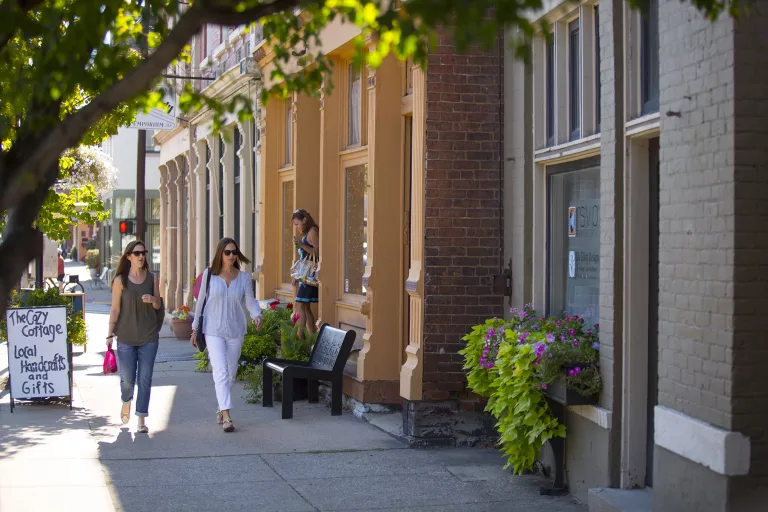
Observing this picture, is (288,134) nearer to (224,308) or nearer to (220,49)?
(220,49)

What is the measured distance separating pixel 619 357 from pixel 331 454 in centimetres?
293

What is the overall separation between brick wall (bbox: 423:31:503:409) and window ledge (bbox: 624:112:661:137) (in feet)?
8.07

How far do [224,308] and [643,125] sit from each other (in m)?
4.74

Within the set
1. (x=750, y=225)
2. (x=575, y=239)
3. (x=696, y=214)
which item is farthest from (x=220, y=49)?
(x=750, y=225)

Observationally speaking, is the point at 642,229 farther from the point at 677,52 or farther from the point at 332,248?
the point at 332,248

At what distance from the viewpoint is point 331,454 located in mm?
9047

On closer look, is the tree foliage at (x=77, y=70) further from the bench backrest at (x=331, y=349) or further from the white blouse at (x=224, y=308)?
the bench backrest at (x=331, y=349)

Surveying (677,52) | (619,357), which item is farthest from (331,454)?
(677,52)

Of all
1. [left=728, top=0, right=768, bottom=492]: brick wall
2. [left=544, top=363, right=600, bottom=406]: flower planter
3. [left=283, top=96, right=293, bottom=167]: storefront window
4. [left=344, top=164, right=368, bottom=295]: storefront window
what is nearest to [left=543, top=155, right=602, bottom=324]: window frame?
[left=544, top=363, right=600, bottom=406]: flower planter

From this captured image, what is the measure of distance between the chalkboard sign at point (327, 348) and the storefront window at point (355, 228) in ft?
2.74

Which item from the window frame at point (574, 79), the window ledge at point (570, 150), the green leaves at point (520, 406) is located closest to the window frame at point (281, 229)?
the window ledge at point (570, 150)

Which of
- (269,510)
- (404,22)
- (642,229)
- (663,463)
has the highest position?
(404,22)

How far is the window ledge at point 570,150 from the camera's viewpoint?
773 cm

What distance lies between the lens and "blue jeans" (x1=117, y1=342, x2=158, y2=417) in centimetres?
1009
